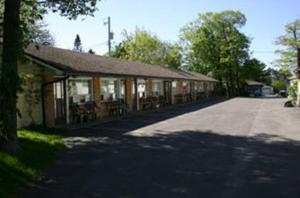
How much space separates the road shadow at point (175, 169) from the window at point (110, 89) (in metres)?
9.63

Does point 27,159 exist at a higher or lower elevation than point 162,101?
lower

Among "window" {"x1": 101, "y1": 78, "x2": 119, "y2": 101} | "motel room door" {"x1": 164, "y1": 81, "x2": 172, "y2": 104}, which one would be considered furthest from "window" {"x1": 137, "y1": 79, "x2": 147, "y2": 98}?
"motel room door" {"x1": 164, "y1": 81, "x2": 172, "y2": 104}

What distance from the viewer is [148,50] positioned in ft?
195

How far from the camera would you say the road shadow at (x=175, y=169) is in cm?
709

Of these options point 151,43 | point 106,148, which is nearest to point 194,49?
point 151,43

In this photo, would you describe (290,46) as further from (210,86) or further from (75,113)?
(75,113)

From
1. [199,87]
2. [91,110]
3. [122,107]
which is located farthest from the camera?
[199,87]

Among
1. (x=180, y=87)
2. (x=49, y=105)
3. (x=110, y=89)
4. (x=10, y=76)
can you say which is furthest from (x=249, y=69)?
(x=10, y=76)

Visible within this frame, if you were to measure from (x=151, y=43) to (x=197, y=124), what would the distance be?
137 feet

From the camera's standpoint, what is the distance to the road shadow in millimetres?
7086

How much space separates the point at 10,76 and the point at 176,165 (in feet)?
16.2

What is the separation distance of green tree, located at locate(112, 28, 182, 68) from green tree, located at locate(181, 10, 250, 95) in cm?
358

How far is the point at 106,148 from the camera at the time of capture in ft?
39.2

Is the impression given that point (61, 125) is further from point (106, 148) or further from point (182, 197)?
point (182, 197)
